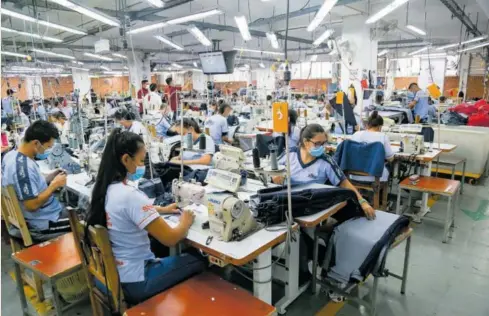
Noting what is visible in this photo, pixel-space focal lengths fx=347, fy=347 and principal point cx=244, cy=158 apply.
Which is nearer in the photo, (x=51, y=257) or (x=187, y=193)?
(x=51, y=257)

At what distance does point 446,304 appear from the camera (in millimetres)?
2457

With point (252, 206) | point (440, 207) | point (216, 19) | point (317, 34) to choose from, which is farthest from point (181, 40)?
point (252, 206)

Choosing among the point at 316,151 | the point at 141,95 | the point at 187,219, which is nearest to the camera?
the point at 187,219

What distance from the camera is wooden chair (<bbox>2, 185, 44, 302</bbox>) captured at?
2.29 metres

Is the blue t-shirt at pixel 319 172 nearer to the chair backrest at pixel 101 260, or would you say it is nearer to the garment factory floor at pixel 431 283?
the garment factory floor at pixel 431 283

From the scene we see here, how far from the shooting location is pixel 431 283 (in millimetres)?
2713

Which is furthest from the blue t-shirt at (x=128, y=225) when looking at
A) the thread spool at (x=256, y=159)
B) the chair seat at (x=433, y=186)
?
the chair seat at (x=433, y=186)

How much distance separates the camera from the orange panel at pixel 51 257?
1986mm

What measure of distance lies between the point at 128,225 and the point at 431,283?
2.35 meters

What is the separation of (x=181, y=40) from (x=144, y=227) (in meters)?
11.4

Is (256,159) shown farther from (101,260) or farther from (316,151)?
(101,260)

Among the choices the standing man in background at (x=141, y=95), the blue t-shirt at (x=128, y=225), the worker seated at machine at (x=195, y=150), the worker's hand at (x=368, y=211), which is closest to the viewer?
the blue t-shirt at (x=128, y=225)

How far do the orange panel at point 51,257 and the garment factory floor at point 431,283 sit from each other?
554mm

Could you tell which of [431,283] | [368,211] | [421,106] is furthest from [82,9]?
[421,106]
